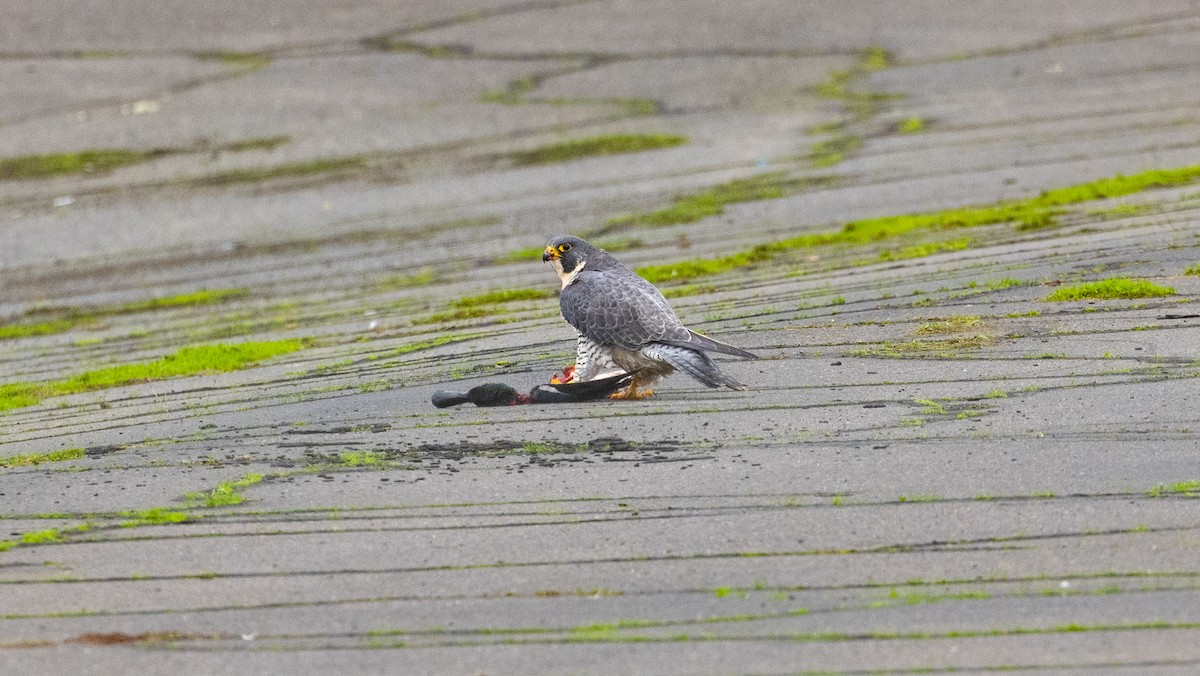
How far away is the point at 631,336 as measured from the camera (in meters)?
8.61

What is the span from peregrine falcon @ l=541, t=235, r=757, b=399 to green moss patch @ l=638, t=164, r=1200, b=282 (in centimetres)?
376

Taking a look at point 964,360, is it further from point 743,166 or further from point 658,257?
point 743,166

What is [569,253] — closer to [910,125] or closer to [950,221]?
[950,221]

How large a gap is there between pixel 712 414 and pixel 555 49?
50.3 feet

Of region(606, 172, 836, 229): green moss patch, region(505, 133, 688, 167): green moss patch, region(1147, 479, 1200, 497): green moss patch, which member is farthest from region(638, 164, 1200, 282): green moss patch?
region(1147, 479, 1200, 497): green moss patch

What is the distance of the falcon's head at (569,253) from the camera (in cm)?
942

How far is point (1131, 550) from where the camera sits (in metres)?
6.25

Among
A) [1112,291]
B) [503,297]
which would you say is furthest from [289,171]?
[1112,291]

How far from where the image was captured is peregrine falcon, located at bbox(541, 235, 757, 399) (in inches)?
335

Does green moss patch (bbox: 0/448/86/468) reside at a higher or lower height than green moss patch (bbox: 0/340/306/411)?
lower

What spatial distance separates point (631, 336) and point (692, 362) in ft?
1.24

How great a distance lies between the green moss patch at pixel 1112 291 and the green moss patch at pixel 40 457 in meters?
6.03

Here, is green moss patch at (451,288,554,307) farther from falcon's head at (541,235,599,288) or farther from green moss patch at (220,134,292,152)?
green moss patch at (220,134,292,152)

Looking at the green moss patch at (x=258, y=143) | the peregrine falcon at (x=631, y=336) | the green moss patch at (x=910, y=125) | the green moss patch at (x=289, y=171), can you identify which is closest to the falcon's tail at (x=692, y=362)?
the peregrine falcon at (x=631, y=336)
